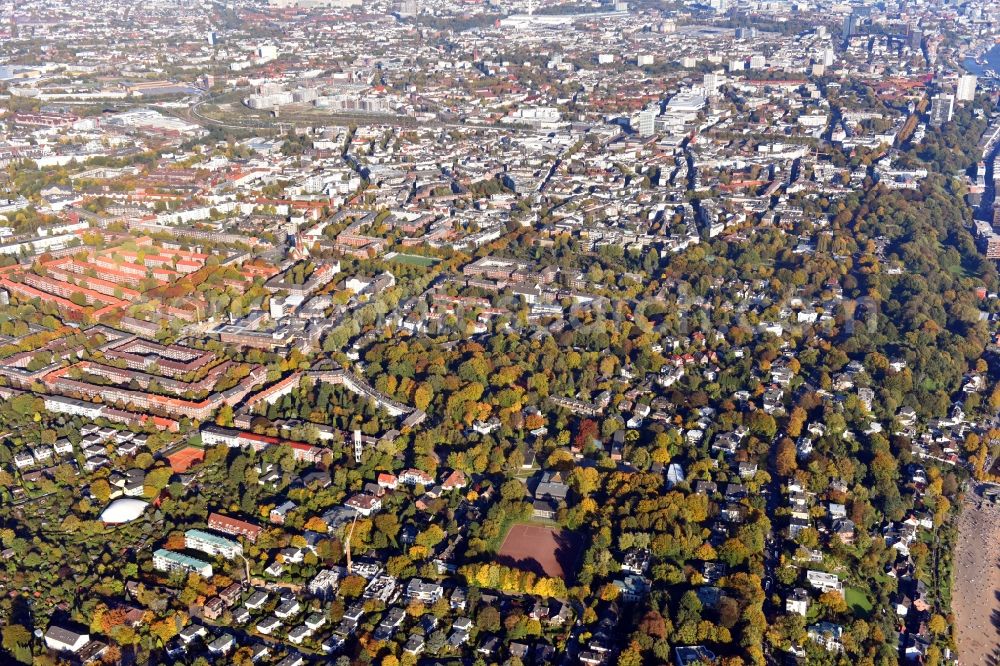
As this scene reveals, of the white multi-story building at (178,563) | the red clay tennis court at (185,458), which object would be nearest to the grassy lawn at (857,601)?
the white multi-story building at (178,563)

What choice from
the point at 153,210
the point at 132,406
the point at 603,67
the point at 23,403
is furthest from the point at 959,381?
the point at 603,67

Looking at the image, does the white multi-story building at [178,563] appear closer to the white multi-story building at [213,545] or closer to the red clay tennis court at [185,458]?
the white multi-story building at [213,545]

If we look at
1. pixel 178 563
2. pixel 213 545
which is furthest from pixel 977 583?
pixel 178 563

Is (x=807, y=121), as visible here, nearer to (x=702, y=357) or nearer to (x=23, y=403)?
(x=702, y=357)

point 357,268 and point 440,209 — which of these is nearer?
point 357,268

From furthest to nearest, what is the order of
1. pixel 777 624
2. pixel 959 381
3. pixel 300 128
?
1. pixel 300 128
2. pixel 959 381
3. pixel 777 624

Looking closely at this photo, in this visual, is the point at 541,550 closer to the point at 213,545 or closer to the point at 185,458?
the point at 213,545
